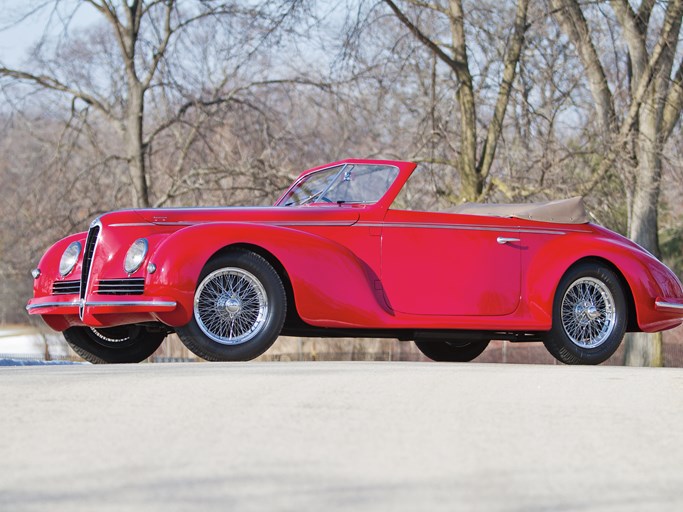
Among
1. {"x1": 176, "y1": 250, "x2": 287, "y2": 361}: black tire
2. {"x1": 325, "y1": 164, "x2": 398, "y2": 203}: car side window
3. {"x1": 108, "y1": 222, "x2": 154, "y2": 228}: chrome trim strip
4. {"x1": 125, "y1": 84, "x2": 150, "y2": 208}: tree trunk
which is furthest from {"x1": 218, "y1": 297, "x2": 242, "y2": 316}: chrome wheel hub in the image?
{"x1": 125, "y1": 84, "x2": 150, "y2": 208}: tree trunk


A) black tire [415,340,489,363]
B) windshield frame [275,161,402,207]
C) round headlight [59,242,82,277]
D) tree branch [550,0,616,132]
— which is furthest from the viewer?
tree branch [550,0,616,132]

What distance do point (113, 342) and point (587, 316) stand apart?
3.91 meters

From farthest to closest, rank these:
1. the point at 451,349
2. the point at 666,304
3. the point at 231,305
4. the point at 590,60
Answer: the point at 590,60
the point at 451,349
the point at 666,304
the point at 231,305

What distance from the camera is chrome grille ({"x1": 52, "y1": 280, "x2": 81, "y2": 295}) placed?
341 inches

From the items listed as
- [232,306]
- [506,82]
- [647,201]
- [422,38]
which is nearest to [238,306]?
[232,306]

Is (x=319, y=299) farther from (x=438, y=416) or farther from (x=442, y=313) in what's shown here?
(x=438, y=416)

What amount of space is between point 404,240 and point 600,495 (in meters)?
4.96

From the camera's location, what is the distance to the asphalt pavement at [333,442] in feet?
12.0

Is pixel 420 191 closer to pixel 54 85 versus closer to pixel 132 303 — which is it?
pixel 54 85

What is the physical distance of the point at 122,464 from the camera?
13.1ft

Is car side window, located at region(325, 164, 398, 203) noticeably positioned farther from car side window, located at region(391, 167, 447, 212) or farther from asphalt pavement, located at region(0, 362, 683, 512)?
car side window, located at region(391, 167, 447, 212)

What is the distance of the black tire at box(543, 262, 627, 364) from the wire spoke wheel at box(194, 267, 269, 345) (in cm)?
261

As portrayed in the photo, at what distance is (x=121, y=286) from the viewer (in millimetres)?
7918

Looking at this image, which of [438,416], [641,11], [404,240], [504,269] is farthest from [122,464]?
[641,11]
